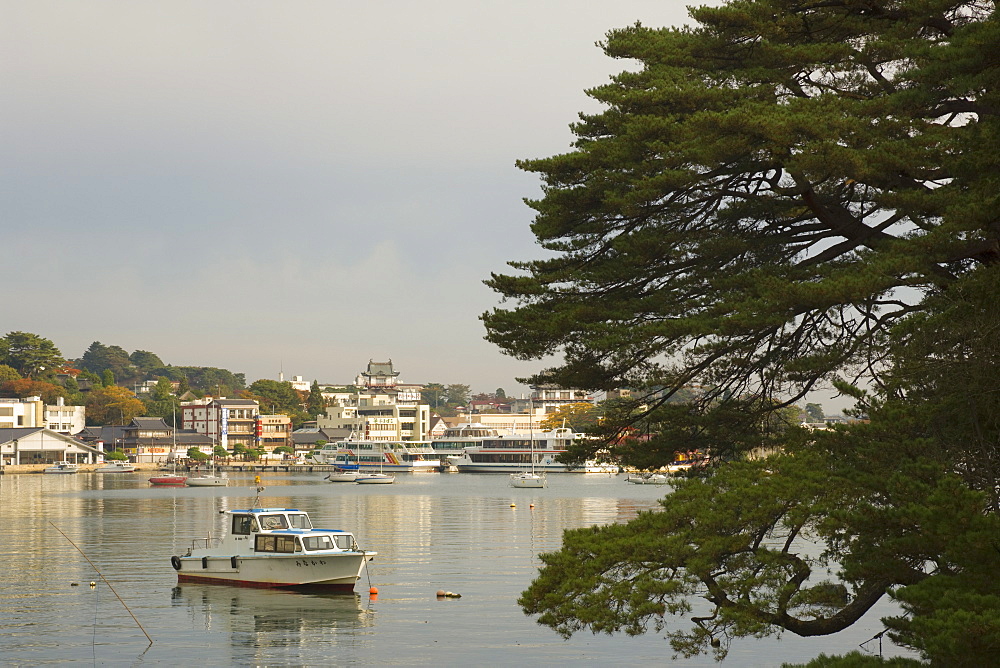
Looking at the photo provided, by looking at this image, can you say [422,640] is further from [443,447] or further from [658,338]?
[443,447]

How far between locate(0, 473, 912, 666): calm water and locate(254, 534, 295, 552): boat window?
5.27 feet

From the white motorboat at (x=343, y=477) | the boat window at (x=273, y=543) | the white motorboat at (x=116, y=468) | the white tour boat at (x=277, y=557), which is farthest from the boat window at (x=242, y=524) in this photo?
the white motorboat at (x=116, y=468)

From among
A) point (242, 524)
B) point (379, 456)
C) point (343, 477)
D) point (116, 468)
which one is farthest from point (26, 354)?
point (242, 524)

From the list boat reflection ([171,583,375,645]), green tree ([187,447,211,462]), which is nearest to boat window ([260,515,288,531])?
boat reflection ([171,583,375,645])

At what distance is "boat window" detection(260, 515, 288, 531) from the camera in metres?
37.9

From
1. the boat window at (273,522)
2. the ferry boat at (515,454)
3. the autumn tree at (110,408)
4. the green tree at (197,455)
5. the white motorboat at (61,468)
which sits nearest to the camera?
the boat window at (273,522)

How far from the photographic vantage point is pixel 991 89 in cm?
1220

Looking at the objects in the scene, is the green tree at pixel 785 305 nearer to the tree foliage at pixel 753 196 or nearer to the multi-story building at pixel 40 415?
the tree foliage at pixel 753 196

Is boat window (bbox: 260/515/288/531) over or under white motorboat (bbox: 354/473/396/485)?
over

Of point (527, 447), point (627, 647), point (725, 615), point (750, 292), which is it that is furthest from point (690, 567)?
point (527, 447)

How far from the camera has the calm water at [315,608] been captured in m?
26.6

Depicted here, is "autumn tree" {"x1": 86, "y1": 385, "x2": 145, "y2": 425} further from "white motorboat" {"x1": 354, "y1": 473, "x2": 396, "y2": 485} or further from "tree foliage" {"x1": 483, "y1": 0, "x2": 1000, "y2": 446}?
"tree foliage" {"x1": 483, "y1": 0, "x2": 1000, "y2": 446}

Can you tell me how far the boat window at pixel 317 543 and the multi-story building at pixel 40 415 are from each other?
126 m

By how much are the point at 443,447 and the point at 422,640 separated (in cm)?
14003
